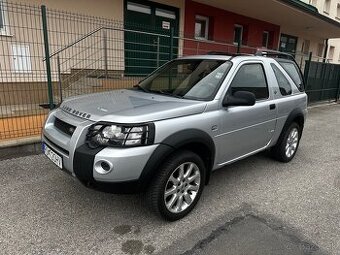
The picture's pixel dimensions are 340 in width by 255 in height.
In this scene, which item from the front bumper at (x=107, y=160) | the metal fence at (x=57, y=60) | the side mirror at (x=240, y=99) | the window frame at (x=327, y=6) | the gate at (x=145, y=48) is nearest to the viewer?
the front bumper at (x=107, y=160)

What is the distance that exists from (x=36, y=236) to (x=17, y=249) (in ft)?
0.67

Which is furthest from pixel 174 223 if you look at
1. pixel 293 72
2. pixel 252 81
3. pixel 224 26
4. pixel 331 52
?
pixel 331 52

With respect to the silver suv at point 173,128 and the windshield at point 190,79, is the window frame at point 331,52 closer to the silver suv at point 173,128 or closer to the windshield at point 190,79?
the silver suv at point 173,128

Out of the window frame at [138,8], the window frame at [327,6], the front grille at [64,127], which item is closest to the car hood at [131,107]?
the front grille at [64,127]

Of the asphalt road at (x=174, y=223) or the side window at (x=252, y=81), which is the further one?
the side window at (x=252, y=81)

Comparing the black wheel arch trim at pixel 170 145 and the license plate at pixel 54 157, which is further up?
the black wheel arch trim at pixel 170 145

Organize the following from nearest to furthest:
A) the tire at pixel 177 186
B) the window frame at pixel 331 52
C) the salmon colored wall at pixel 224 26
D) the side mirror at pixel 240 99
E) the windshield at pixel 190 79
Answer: the tire at pixel 177 186
the side mirror at pixel 240 99
the windshield at pixel 190 79
the salmon colored wall at pixel 224 26
the window frame at pixel 331 52

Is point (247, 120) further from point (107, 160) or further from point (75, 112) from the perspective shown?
point (75, 112)

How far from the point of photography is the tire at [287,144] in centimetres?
466

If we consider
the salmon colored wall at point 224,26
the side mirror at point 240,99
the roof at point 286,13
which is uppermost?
the roof at point 286,13

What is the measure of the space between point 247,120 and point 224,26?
1079 centimetres

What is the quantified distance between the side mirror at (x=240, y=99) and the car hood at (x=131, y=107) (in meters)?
0.32

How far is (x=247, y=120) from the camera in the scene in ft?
12.0

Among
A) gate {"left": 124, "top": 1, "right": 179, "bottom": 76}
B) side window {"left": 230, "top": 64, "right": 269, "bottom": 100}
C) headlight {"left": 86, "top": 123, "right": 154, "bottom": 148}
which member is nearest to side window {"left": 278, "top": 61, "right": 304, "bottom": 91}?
side window {"left": 230, "top": 64, "right": 269, "bottom": 100}
